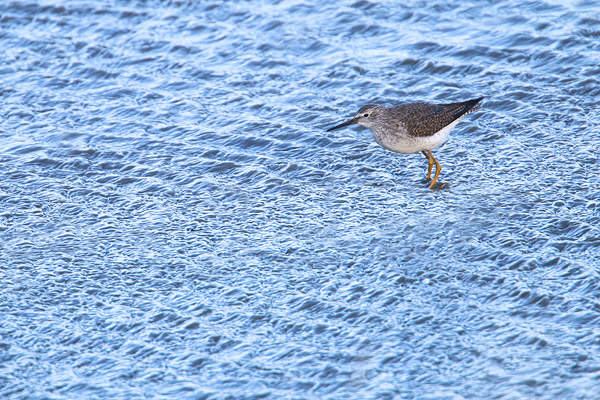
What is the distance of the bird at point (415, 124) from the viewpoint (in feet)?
27.5

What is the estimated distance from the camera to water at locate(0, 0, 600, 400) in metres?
5.68

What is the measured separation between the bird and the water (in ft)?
1.15

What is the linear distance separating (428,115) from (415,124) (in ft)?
0.87

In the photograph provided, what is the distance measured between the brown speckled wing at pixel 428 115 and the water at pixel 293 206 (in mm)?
524

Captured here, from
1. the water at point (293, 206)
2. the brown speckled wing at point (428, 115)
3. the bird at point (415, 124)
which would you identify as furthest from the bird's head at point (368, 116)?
the water at point (293, 206)

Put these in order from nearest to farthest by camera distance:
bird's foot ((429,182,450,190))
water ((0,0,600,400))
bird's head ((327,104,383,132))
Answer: water ((0,0,600,400)) → bird's foot ((429,182,450,190)) → bird's head ((327,104,383,132))

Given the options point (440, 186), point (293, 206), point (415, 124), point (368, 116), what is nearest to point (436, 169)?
point (440, 186)

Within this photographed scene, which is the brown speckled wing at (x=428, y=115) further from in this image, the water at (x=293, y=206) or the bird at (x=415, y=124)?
the water at (x=293, y=206)

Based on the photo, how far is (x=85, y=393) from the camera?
551 centimetres

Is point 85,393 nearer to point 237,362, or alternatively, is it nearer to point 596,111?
point 237,362

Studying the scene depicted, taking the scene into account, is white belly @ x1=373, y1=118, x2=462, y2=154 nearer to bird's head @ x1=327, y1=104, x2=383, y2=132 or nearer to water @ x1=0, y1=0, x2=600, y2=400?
bird's head @ x1=327, y1=104, x2=383, y2=132

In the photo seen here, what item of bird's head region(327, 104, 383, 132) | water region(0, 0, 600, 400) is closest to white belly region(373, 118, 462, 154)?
bird's head region(327, 104, 383, 132)

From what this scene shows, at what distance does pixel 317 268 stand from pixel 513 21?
6496 millimetres

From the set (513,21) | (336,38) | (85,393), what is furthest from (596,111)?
(85,393)
